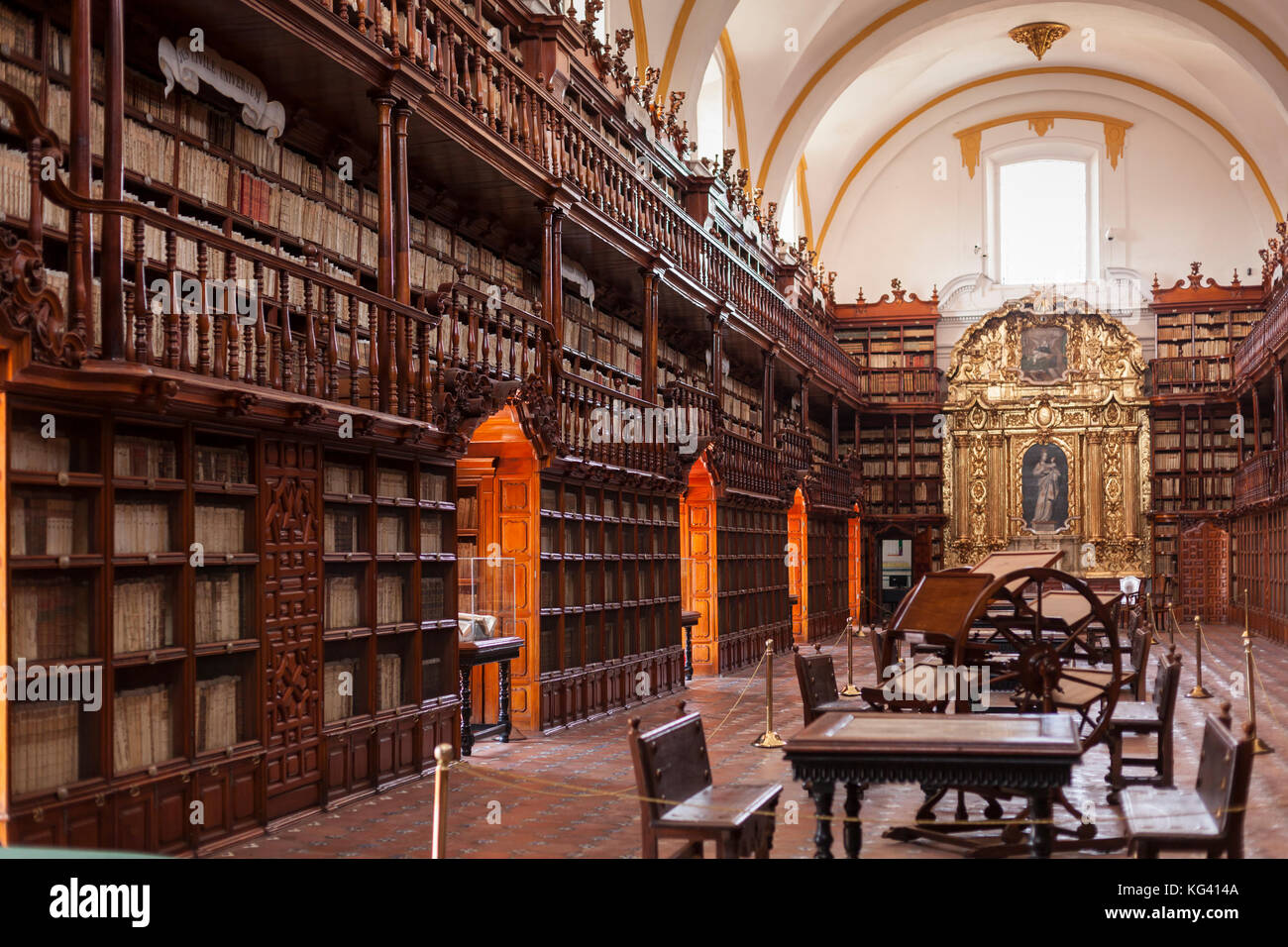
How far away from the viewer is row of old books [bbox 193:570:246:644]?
621 cm

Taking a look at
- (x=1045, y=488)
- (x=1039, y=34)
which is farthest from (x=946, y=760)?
(x=1039, y=34)

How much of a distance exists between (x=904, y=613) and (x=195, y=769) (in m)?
3.48

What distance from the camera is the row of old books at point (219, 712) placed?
6.23m

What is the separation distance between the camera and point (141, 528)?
230 inches

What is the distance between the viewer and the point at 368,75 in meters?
7.83

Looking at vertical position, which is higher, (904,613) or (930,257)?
(930,257)

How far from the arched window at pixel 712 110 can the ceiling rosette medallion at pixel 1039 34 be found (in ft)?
26.6

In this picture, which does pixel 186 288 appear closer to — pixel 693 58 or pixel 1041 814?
pixel 1041 814

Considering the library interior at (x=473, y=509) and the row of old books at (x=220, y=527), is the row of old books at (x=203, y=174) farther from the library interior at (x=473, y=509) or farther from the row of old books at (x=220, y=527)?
the row of old books at (x=220, y=527)

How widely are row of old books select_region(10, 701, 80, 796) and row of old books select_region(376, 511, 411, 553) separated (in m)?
2.63

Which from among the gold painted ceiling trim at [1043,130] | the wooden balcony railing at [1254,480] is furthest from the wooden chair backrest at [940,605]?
the gold painted ceiling trim at [1043,130]

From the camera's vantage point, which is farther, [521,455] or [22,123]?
[521,455]

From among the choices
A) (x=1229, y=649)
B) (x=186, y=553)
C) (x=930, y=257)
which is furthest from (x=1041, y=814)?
(x=930, y=257)

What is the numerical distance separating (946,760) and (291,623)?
3.67m
